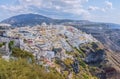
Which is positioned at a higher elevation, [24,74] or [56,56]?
[24,74]

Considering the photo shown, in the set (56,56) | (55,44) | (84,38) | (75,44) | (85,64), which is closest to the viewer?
(56,56)

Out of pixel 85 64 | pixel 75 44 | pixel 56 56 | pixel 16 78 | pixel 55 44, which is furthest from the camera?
pixel 75 44

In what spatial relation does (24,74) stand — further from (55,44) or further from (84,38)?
(84,38)

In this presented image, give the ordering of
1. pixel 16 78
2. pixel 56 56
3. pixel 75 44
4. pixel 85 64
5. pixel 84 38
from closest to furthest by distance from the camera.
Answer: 1. pixel 16 78
2. pixel 56 56
3. pixel 85 64
4. pixel 75 44
5. pixel 84 38

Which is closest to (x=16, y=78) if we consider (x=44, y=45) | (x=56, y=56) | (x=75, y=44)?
(x=56, y=56)

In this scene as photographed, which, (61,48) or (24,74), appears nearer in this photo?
(24,74)

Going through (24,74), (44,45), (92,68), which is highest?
(24,74)

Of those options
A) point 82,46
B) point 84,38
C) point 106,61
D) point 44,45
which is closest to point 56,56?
point 44,45

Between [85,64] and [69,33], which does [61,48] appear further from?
[69,33]

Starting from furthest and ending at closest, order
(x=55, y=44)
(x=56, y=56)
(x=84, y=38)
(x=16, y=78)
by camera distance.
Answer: (x=84, y=38)
(x=55, y=44)
(x=56, y=56)
(x=16, y=78)
